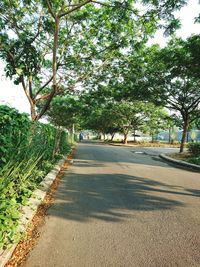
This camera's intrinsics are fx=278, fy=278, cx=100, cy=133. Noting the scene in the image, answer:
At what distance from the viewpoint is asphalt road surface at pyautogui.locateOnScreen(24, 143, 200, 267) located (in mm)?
3645

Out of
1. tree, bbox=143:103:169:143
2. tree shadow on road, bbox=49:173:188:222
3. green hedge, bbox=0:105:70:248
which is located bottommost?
tree shadow on road, bbox=49:173:188:222

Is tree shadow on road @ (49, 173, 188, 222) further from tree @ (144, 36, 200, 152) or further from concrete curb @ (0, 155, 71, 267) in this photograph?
tree @ (144, 36, 200, 152)

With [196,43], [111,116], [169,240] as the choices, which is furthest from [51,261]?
[111,116]

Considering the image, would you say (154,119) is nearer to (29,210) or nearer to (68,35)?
(68,35)

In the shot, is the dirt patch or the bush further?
the bush

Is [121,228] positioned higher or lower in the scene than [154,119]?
lower

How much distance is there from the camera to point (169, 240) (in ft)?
13.9

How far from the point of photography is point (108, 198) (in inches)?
268

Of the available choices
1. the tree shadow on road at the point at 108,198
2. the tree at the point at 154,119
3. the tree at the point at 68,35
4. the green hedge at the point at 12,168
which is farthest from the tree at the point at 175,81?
the tree at the point at 154,119

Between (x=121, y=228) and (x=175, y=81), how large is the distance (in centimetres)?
1923

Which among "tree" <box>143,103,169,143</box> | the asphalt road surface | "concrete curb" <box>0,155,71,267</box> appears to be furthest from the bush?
"tree" <box>143,103,169,143</box>

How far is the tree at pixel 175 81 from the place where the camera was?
17375 mm

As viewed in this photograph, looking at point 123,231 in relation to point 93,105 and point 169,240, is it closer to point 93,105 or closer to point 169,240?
point 169,240

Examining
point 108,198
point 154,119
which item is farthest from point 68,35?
point 154,119
